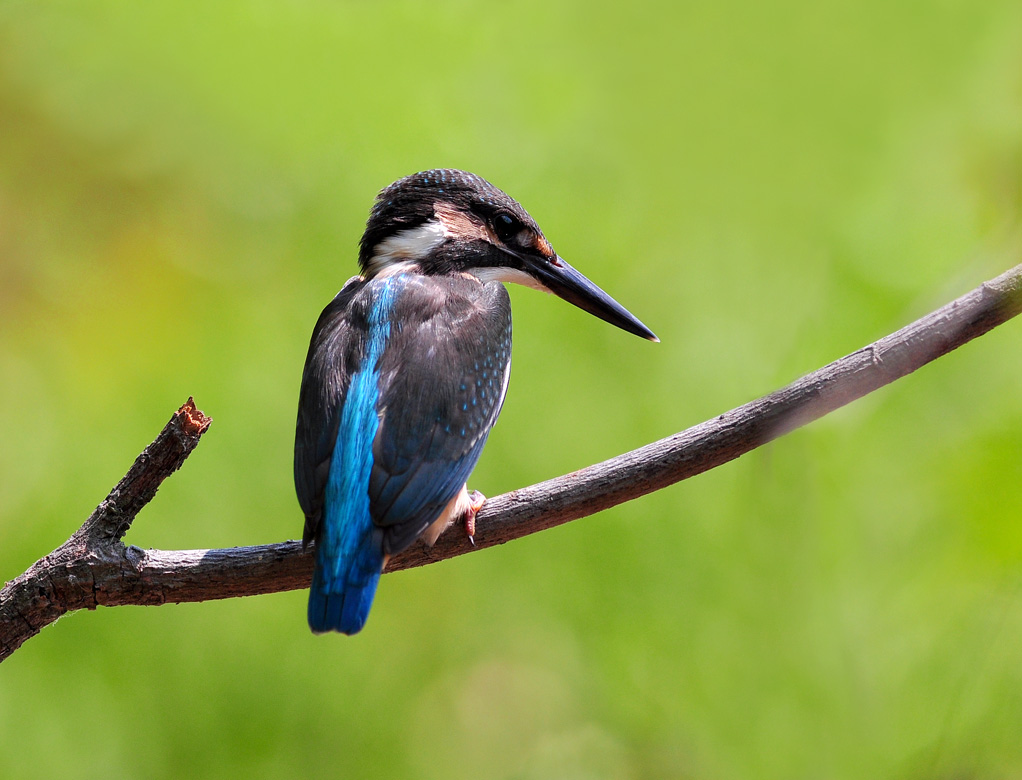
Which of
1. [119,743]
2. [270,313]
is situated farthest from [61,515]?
[270,313]

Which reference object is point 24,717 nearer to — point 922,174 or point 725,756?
point 725,756

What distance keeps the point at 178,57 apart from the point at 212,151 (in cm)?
39

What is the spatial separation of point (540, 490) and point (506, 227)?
63 centimetres

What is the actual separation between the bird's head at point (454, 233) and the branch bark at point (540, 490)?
569mm

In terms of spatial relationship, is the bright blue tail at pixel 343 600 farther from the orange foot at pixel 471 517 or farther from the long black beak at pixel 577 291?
the long black beak at pixel 577 291

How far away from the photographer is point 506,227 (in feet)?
6.54

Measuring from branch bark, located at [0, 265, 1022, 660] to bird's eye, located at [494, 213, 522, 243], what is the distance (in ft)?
2.00

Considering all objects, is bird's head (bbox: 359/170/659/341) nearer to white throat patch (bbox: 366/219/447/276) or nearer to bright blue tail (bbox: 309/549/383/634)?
white throat patch (bbox: 366/219/447/276)

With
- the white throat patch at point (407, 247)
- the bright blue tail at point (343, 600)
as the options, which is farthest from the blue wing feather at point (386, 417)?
the white throat patch at point (407, 247)

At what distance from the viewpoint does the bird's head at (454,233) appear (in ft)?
6.41

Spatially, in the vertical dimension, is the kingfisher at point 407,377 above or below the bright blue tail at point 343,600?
above

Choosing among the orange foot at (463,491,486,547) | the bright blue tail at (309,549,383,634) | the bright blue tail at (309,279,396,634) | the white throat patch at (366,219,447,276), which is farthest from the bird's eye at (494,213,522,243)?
the bright blue tail at (309,549,383,634)

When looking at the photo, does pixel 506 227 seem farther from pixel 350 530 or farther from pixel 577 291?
pixel 350 530

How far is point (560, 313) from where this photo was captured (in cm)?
291
